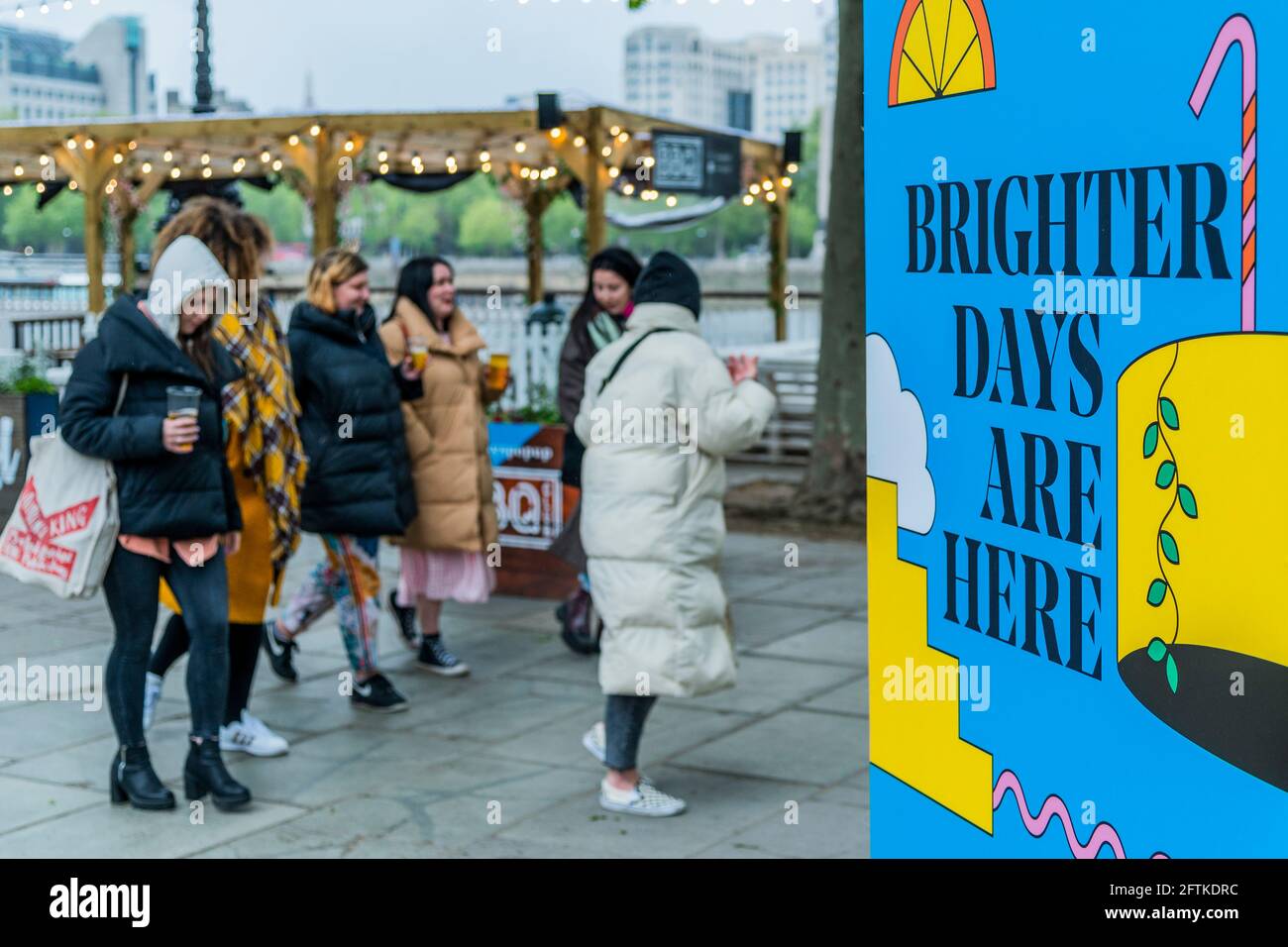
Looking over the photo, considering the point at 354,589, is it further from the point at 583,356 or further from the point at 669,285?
the point at 669,285

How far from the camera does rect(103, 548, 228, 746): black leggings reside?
5305 mm

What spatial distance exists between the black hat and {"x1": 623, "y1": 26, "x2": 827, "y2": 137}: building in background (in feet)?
353

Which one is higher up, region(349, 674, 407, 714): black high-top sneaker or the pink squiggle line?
the pink squiggle line

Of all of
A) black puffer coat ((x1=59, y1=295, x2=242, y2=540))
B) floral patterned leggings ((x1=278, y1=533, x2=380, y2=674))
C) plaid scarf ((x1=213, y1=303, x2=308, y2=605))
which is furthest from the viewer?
floral patterned leggings ((x1=278, y1=533, x2=380, y2=674))

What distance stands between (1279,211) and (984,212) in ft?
1.78

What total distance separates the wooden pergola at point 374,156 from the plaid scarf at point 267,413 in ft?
30.7

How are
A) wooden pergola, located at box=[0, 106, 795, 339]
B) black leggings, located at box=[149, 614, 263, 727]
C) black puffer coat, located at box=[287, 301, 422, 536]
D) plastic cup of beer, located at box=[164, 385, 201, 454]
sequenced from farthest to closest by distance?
wooden pergola, located at box=[0, 106, 795, 339]
black puffer coat, located at box=[287, 301, 422, 536]
black leggings, located at box=[149, 614, 263, 727]
plastic cup of beer, located at box=[164, 385, 201, 454]

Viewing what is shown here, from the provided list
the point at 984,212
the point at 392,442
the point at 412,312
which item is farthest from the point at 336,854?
the point at 984,212

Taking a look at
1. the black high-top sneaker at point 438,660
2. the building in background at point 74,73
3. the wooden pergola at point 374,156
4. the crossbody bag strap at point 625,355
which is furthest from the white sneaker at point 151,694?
the building in background at point 74,73

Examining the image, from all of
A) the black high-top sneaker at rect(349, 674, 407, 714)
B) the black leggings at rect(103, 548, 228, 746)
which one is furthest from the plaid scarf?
the black high-top sneaker at rect(349, 674, 407, 714)

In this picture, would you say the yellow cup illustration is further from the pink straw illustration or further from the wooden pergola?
the wooden pergola

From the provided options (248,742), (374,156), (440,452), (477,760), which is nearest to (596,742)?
(477,760)

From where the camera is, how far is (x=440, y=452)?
24.5 feet
